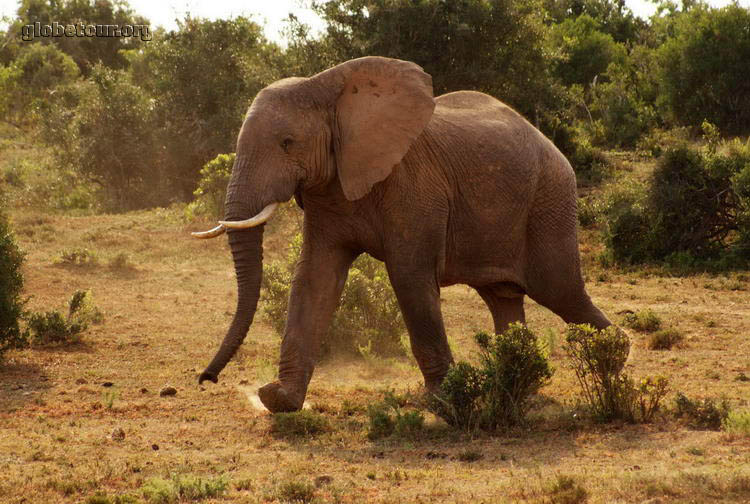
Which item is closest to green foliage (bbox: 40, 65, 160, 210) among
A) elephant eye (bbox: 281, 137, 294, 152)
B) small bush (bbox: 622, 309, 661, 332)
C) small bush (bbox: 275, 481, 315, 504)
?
small bush (bbox: 622, 309, 661, 332)

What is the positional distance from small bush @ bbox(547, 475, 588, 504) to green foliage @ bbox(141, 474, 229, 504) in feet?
6.24

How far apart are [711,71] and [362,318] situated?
624 inches

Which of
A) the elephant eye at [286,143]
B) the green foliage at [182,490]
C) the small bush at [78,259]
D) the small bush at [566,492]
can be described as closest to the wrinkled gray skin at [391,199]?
the elephant eye at [286,143]

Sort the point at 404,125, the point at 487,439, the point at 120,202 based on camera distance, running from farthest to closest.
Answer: the point at 120,202
the point at 404,125
the point at 487,439

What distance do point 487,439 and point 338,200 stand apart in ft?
7.15

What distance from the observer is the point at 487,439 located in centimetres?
742

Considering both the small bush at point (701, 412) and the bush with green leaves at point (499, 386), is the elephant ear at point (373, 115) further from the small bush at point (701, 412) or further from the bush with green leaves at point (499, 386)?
the small bush at point (701, 412)

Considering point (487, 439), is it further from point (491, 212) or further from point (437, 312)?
point (491, 212)

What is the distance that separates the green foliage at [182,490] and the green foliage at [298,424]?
1.50 m

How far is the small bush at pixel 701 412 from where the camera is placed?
7332mm

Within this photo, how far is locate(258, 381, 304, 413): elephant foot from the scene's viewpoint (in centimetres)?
813

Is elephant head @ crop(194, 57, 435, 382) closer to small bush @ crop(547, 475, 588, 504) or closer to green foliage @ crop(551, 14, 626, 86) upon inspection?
small bush @ crop(547, 475, 588, 504)

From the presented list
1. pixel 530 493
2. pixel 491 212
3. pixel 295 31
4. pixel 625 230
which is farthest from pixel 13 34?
pixel 530 493

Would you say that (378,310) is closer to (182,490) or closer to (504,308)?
(504,308)
